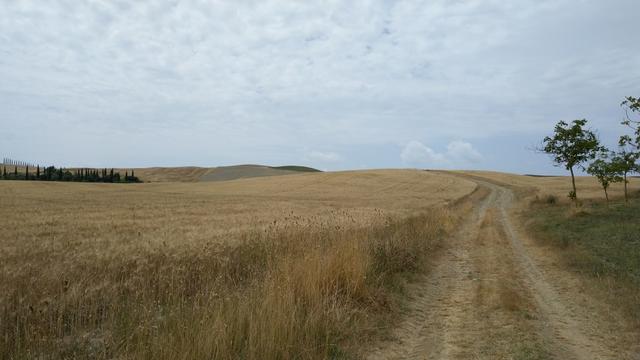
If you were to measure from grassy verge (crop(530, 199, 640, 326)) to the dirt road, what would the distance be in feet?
1.65

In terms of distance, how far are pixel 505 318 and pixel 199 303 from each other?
4.87 metres

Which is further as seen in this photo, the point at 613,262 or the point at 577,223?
the point at 577,223

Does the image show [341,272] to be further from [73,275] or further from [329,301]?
[73,275]

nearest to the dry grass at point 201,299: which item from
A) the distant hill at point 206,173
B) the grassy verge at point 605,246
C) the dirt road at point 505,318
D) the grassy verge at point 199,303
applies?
the grassy verge at point 199,303

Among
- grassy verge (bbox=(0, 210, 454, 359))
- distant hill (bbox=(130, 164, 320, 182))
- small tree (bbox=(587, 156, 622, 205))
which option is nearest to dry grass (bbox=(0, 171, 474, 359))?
grassy verge (bbox=(0, 210, 454, 359))

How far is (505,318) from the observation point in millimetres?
7289

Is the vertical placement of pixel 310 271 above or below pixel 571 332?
above

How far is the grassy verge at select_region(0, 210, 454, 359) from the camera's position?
201 inches

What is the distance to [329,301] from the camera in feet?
22.3

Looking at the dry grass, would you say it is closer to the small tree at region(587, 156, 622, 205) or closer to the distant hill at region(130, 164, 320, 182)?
the small tree at region(587, 156, 622, 205)

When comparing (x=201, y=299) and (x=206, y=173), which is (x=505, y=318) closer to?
(x=201, y=299)

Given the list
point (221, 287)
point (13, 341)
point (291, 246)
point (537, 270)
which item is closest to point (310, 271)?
point (221, 287)

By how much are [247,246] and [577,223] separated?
17.6m

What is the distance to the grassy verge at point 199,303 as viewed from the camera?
5.09 metres
